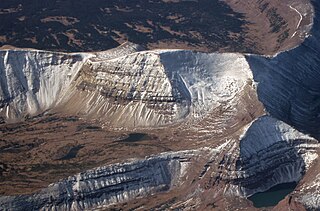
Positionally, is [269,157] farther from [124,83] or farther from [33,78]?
[33,78]

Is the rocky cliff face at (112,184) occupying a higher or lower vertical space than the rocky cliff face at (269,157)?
lower

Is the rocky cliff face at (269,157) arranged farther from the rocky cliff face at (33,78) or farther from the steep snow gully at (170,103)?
the rocky cliff face at (33,78)

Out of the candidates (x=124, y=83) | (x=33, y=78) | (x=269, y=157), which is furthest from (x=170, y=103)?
(x=33, y=78)

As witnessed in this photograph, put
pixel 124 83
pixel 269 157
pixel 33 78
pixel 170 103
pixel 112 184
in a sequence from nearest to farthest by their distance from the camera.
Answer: pixel 112 184
pixel 269 157
pixel 170 103
pixel 124 83
pixel 33 78

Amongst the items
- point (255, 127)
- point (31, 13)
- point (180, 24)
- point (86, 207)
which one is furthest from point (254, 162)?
point (31, 13)

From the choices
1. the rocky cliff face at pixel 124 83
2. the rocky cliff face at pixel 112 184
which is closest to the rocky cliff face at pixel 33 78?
the rocky cliff face at pixel 124 83

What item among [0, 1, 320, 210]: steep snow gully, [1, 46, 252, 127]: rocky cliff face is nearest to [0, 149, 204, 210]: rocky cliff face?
[0, 1, 320, 210]: steep snow gully

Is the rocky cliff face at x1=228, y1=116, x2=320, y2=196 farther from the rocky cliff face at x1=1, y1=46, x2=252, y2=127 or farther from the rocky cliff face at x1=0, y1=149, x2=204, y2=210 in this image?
the rocky cliff face at x1=1, y1=46, x2=252, y2=127

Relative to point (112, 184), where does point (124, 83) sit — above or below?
above
